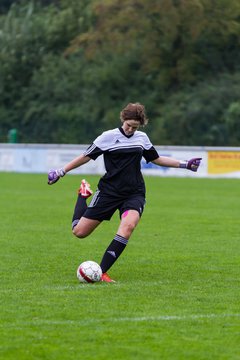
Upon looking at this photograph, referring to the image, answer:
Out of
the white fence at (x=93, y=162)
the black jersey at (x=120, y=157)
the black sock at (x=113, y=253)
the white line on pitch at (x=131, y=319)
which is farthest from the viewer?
the white fence at (x=93, y=162)

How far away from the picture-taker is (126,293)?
8391 mm

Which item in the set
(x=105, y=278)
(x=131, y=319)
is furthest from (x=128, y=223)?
(x=131, y=319)

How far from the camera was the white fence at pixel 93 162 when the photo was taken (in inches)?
1204

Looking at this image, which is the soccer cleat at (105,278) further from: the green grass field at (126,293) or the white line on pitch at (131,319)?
the white line on pitch at (131,319)

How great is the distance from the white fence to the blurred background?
5.98 meters

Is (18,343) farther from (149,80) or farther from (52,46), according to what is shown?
(52,46)

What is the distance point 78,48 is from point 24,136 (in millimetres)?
8603

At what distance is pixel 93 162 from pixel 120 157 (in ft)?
73.6

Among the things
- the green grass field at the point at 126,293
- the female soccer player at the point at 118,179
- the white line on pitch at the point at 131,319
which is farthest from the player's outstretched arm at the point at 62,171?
the white line on pitch at the point at 131,319

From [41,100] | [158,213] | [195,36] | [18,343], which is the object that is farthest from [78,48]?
[18,343]

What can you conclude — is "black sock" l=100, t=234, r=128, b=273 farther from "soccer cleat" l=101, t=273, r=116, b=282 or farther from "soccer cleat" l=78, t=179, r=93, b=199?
"soccer cleat" l=78, t=179, r=93, b=199

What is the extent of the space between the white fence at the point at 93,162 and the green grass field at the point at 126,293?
534 inches

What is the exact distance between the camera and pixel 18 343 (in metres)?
6.38

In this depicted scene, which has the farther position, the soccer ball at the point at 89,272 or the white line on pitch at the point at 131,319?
the soccer ball at the point at 89,272
